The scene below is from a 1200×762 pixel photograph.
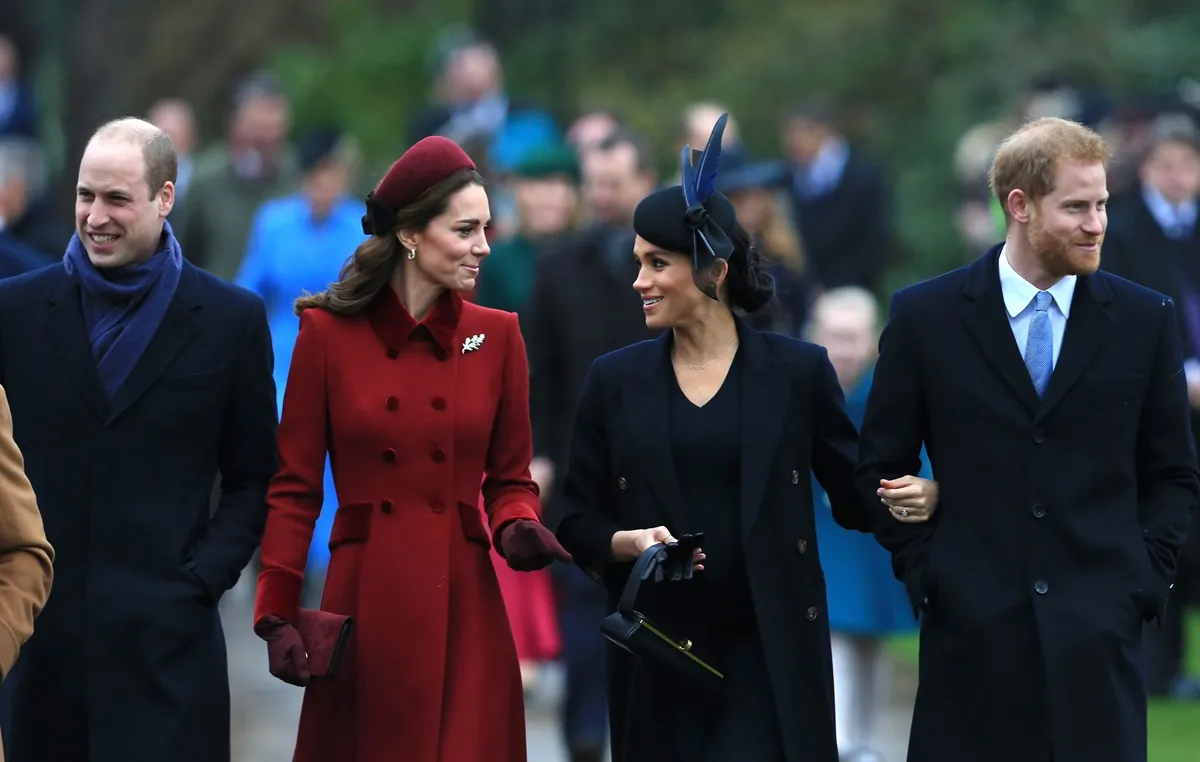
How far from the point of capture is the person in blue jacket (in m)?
10.8

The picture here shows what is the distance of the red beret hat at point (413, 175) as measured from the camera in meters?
7.72

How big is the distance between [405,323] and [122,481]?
91 centimetres

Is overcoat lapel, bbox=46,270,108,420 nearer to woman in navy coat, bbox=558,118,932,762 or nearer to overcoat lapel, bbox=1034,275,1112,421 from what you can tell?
woman in navy coat, bbox=558,118,932,762

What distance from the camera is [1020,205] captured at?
7.42 metres

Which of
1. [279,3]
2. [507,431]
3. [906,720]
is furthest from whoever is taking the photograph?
[279,3]

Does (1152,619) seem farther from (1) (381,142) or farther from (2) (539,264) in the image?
(1) (381,142)

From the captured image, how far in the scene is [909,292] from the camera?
761 centimetres

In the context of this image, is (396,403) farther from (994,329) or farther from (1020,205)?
(1020,205)

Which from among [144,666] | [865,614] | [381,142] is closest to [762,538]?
[144,666]

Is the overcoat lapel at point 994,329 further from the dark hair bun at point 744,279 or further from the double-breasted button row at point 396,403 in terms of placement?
the double-breasted button row at point 396,403

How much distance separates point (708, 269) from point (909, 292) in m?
0.57

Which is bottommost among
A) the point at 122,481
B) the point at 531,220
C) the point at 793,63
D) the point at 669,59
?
the point at 122,481

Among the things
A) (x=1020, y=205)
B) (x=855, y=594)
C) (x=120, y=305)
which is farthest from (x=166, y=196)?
(x=855, y=594)

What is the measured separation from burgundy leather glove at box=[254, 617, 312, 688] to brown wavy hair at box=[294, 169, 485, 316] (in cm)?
93
